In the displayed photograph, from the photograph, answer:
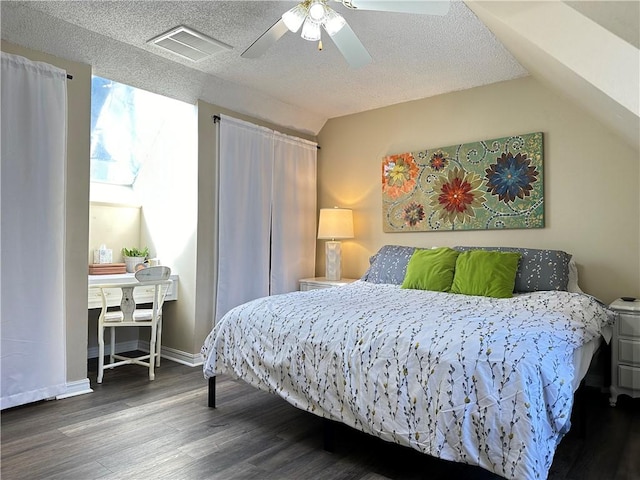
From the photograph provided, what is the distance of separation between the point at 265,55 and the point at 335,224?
1.81 metres

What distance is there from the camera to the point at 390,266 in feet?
12.4

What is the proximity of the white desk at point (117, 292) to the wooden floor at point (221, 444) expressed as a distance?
78 cm

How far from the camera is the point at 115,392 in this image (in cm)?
311

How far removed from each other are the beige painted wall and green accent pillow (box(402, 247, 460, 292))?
2398 mm

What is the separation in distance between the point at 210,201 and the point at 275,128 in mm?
1191

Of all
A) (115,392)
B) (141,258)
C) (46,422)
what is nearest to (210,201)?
(141,258)

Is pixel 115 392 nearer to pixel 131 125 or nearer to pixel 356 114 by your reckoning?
pixel 131 125

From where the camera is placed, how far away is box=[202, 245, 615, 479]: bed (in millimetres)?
1640

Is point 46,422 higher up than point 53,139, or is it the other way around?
point 53,139

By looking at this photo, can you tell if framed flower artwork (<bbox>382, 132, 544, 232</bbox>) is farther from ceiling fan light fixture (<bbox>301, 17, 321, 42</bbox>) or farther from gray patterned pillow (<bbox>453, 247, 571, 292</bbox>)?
ceiling fan light fixture (<bbox>301, 17, 321, 42</bbox>)

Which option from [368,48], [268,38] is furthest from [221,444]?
[368,48]

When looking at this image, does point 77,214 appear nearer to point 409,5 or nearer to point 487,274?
point 409,5

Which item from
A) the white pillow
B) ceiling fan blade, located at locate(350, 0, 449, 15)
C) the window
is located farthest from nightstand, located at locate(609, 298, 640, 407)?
the window

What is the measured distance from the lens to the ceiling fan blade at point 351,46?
94.0 inches
